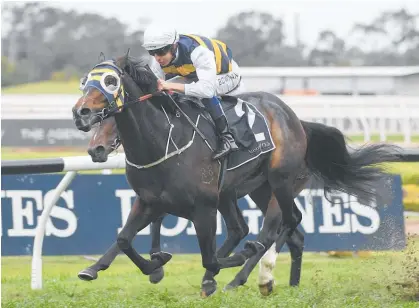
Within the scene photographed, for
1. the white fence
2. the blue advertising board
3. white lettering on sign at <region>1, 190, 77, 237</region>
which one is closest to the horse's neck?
the blue advertising board

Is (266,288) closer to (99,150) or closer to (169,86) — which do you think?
(169,86)

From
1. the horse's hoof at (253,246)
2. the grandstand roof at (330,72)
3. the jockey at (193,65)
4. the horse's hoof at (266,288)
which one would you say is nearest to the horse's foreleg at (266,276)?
the horse's hoof at (266,288)

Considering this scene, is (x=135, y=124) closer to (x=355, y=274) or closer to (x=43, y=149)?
(x=355, y=274)

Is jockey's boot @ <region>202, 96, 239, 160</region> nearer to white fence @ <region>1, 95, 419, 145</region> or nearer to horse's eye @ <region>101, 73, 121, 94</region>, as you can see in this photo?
horse's eye @ <region>101, 73, 121, 94</region>

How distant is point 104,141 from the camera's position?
501 cm

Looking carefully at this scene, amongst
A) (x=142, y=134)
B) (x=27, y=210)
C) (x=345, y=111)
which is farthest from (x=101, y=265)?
(x=345, y=111)

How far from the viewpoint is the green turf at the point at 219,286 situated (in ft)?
18.4

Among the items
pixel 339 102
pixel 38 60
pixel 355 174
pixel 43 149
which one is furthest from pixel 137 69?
pixel 38 60

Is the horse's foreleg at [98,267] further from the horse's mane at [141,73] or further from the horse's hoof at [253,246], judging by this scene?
the horse's mane at [141,73]

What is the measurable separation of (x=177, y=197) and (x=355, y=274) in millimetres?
2248

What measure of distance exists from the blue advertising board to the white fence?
6.37m

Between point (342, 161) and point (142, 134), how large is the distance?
2.17 meters

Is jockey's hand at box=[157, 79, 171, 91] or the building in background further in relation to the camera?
the building in background

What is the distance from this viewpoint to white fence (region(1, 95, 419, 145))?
51.5 ft
